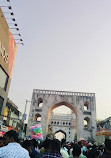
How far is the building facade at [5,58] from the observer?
15.1 metres

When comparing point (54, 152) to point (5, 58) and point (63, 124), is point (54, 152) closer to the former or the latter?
point (5, 58)

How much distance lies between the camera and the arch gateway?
29.7 m

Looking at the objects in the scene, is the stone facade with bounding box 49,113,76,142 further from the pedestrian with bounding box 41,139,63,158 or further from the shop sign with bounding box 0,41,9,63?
the pedestrian with bounding box 41,139,63,158

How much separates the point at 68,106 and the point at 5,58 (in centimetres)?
2066

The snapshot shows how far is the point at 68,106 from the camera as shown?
32688mm

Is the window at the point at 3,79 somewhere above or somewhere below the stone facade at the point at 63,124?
above

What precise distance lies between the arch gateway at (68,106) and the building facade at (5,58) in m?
14.7

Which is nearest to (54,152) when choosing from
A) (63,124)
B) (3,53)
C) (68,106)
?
(3,53)

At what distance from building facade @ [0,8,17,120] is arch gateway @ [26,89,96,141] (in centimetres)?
1474

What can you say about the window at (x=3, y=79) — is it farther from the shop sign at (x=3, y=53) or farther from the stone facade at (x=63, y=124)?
the stone facade at (x=63, y=124)

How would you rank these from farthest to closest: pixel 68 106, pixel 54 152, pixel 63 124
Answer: pixel 63 124 < pixel 68 106 < pixel 54 152

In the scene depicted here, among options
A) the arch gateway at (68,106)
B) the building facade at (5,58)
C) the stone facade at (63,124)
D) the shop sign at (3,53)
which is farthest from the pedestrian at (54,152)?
the stone facade at (63,124)

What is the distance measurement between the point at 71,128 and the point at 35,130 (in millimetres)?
34693

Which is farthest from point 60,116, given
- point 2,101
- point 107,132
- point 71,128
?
point 2,101
